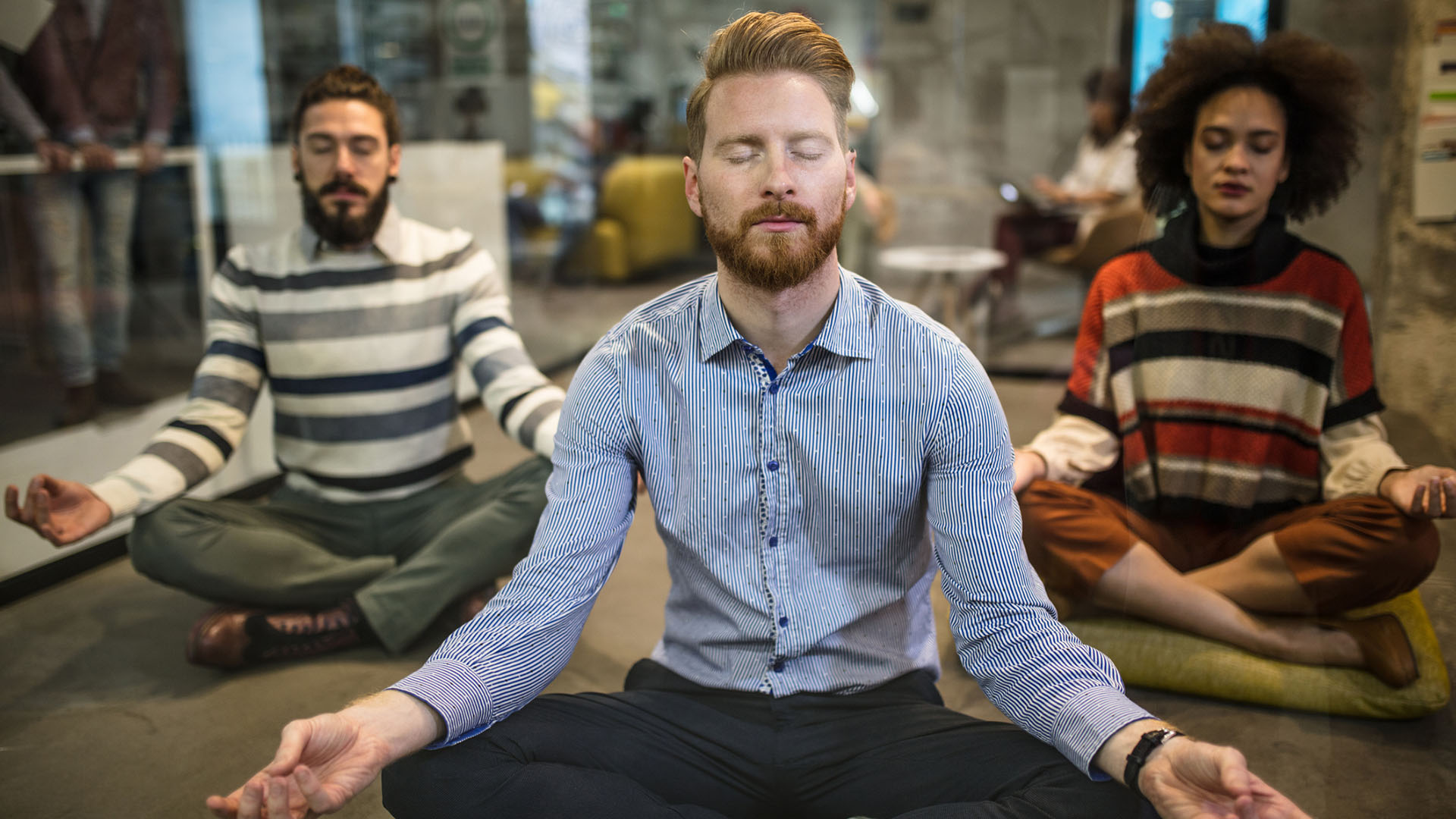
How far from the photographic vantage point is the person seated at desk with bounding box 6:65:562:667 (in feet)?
6.61

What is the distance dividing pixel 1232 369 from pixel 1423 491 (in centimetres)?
32

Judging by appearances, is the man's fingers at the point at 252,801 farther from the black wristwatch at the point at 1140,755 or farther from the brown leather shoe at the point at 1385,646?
the brown leather shoe at the point at 1385,646

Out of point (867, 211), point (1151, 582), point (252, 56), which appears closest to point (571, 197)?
point (867, 211)

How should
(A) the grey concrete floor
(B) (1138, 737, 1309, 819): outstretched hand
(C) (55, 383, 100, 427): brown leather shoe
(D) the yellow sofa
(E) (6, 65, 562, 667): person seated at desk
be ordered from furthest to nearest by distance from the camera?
(D) the yellow sofa < (C) (55, 383, 100, 427): brown leather shoe < (E) (6, 65, 562, 667): person seated at desk < (A) the grey concrete floor < (B) (1138, 737, 1309, 819): outstretched hand

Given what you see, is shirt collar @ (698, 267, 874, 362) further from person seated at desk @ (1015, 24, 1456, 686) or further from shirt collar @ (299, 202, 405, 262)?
shirt collar @ (299, 202, 405, 262)

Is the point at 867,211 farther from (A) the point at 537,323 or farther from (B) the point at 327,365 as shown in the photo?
(B) the point at 327,365

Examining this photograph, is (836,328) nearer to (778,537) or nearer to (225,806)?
(778,537)

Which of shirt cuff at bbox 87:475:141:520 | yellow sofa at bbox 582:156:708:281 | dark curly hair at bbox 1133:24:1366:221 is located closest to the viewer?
dark curly hair at bbox 1133:24:1366:221

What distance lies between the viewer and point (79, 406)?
2.33m

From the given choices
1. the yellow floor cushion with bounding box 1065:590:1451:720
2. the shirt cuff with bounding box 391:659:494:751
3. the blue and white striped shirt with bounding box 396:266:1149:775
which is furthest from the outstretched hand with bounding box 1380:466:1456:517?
the shirt cuff with bounding box 391:659:494:751

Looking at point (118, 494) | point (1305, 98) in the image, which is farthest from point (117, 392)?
point (1305, 98)

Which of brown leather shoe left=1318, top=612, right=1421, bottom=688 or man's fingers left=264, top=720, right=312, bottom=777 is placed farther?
brown leather shoe left=1318, top=612, right=1421, bottom=688

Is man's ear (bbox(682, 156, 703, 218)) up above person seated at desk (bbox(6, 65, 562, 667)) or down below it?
above

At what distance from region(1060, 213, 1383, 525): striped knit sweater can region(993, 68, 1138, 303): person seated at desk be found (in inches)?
106
